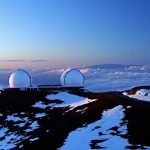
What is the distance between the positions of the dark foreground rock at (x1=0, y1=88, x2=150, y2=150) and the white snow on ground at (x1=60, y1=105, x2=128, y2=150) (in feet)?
1.20

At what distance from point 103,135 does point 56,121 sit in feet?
43.8

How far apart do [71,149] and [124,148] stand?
5870 mm

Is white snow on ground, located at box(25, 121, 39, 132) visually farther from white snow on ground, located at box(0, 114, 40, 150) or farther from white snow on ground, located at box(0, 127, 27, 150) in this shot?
white snow on ground, located at box(0, 127, 27, 150)

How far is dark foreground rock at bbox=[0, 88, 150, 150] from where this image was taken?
42.2 m

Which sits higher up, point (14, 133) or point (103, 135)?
point (103, 135)

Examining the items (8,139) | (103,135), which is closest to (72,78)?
(8,139)

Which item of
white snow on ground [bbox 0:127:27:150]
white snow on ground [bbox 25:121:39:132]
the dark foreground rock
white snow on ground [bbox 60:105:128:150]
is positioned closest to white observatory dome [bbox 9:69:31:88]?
the dark foreground rock

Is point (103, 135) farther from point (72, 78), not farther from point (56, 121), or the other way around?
point (72, 78)

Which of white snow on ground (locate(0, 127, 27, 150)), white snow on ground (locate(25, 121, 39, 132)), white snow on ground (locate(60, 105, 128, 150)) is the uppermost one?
white snow on ground (locate(60, 105, 128, 150))

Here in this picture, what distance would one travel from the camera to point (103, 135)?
4275cm

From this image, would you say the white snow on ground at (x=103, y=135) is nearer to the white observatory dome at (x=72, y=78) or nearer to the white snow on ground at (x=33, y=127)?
the white snow on ground at (x=33, y=127)

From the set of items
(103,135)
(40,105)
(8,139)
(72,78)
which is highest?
(72,78)

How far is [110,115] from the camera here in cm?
5006

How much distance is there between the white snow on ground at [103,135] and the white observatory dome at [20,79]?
42.0 m
